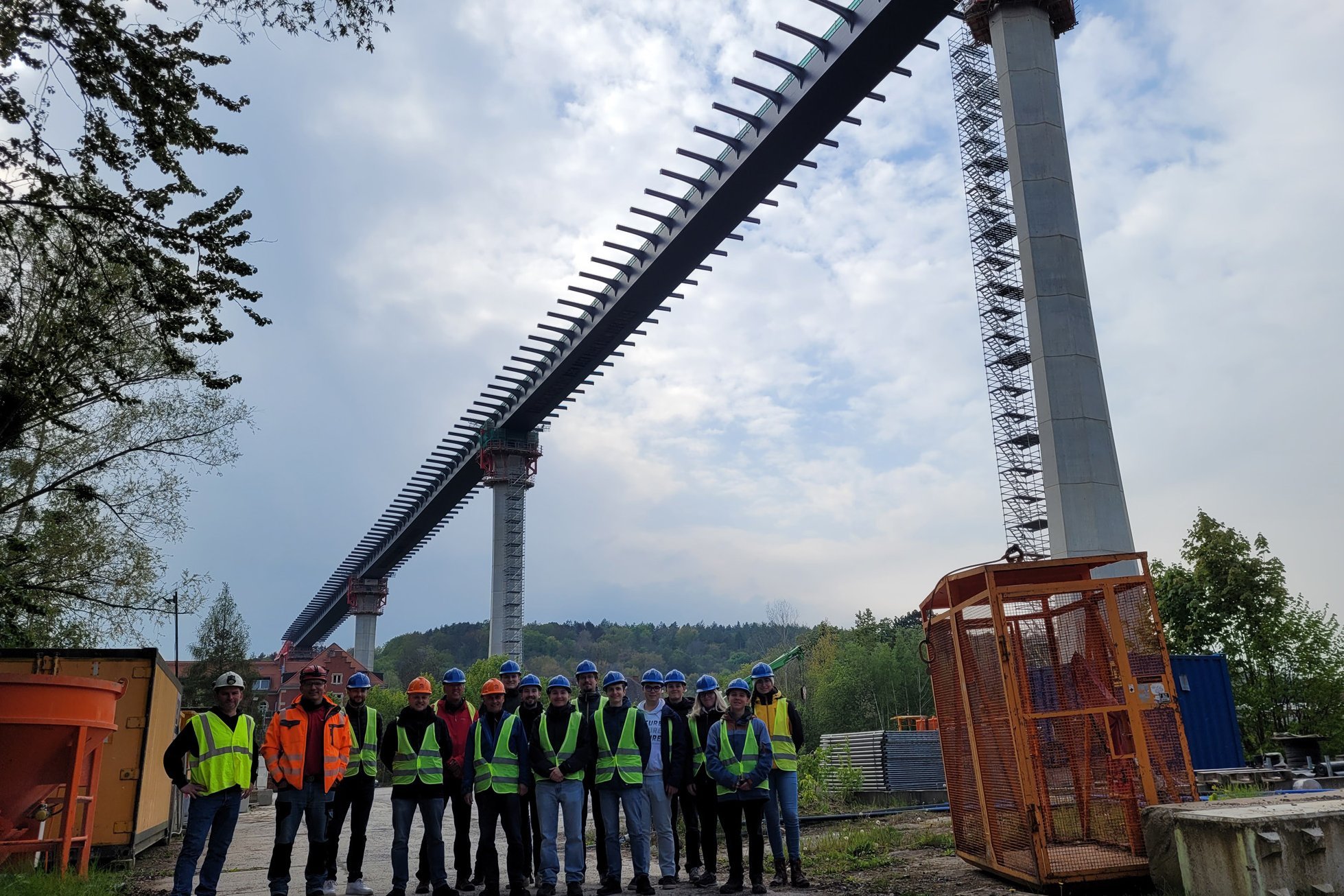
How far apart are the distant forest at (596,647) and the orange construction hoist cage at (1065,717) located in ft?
317

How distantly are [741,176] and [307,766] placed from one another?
752 inches

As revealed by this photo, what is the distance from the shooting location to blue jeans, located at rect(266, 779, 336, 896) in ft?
Result: 25.9

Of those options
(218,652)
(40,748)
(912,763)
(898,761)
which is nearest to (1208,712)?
(912,763)

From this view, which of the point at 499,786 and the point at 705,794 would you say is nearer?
the point at 499,786

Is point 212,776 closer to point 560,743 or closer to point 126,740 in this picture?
point 560,743

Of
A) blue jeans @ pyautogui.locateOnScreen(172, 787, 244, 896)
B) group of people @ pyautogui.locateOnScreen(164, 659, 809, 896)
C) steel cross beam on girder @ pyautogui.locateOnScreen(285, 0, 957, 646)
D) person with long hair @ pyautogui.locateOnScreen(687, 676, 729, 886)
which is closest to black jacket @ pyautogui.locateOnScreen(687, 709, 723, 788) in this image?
person with long hair @ pyautogui.locateOnScreen(687, 676, 729, 886)

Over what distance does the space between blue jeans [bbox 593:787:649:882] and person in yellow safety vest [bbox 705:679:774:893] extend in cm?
68

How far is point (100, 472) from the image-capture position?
16328 millimetres

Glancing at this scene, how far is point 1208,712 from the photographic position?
18.0 metres

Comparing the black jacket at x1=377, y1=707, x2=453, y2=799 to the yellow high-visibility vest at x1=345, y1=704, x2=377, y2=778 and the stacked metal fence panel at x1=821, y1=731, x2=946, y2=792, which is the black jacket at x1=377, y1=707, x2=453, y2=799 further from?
the stacked metal fence panel at x1=821, y1=731, x2=946, y2=792

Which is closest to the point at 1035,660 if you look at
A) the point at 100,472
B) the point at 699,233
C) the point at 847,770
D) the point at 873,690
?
the point at 847,770

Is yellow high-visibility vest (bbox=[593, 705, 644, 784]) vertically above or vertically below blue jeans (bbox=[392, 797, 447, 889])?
above

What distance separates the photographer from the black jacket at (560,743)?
26.5 ft

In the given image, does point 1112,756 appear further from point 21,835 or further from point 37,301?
point 37,301
